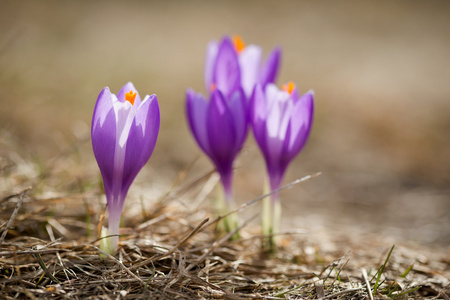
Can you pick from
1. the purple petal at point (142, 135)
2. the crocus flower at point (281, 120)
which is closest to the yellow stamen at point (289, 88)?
the crocus flower at point (281, 120)

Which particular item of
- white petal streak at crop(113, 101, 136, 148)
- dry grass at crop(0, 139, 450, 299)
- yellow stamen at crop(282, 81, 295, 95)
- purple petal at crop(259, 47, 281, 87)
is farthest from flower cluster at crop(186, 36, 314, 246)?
white petal streak at crop(113, 101, 136, 148)

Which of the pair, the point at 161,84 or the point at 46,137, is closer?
the point at 46,137

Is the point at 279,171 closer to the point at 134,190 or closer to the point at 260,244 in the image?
the point at 260,244

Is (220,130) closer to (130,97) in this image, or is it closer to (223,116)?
(223,116)

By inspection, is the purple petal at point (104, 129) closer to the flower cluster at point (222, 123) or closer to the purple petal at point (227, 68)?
the flower cluster at point (222, 123)

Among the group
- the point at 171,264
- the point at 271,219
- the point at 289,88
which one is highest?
the point at 289,88

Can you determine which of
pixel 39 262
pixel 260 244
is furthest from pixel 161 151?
pixel 39 262

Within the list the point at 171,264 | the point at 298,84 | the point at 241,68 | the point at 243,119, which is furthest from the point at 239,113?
the point at 298,84
